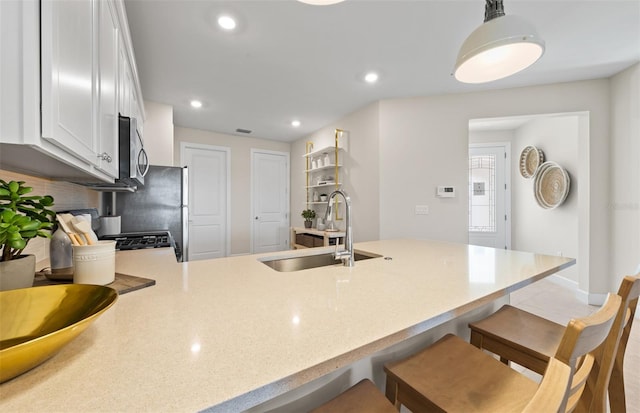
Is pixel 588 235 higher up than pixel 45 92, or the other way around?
pixel 45 92

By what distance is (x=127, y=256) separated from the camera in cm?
156

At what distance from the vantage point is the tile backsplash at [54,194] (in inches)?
47.2

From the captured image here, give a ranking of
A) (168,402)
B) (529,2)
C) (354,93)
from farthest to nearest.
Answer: (354,93), (529,2), (168,402)

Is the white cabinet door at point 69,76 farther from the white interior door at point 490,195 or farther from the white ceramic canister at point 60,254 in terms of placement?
the white interior door at point 490,195

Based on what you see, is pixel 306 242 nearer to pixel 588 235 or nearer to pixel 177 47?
pixel 177 47

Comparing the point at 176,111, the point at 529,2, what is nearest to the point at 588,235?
the point at 529,2

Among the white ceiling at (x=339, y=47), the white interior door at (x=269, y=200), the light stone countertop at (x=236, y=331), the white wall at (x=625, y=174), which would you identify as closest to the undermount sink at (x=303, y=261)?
the light stone countertop at (x=236, y=331)

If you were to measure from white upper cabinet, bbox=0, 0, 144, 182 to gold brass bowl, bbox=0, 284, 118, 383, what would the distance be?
0.36 m

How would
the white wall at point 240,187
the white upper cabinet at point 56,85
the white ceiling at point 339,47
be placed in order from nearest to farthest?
1. the white upper cabinet at point 56,85
2. the white ceiling at point 339,47
3. the white wall at point 240,187

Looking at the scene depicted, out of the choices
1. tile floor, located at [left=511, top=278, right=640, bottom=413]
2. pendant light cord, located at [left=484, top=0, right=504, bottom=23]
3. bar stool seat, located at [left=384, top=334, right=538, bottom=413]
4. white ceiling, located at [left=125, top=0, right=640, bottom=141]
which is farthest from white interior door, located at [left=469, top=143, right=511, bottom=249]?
bar stool seat, located at [left=384, top=334, right=538, bottom=413]

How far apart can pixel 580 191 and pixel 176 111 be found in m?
5.37

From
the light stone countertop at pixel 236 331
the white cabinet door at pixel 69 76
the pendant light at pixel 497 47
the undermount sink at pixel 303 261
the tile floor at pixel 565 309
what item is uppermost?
the pendant light at pixel 497 47

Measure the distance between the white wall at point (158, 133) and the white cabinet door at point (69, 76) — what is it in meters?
2.63

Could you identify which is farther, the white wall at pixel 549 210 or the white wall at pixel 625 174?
the white wall at pixel 549 210
